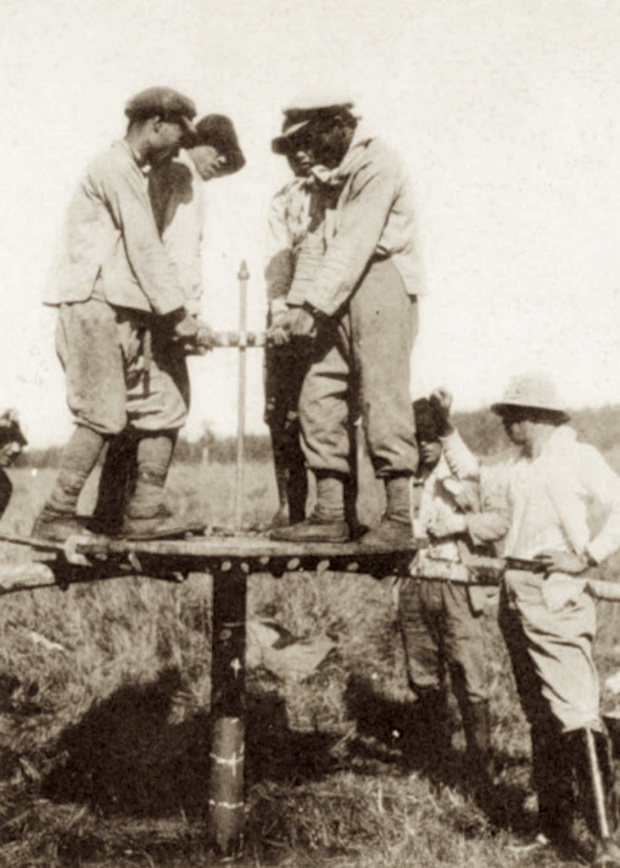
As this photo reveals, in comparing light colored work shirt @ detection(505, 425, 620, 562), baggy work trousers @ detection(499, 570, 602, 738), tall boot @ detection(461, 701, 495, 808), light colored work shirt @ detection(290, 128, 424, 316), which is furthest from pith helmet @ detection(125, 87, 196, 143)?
tall boot @ detection(461, 701, 495, 808)

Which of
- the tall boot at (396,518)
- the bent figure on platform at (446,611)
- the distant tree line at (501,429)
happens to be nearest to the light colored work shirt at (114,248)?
the tall boot at (396,518)

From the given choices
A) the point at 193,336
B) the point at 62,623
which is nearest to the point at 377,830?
the point at 193,336

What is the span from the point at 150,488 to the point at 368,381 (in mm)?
1308

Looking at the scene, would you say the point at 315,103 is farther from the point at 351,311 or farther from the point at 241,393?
the point at 241,393

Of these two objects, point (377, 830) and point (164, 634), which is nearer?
point (377, 830)

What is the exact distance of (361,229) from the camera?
16.9 feet

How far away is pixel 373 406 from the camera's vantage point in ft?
17.0

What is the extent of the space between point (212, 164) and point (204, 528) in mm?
2076

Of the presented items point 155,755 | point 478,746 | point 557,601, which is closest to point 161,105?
point 557,601

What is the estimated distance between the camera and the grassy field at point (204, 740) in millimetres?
6555

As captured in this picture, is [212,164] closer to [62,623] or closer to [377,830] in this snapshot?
[377,830]

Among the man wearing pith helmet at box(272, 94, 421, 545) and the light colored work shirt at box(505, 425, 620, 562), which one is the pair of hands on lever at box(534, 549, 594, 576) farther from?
the man wearing pith helmet at box(272, 94, 421, 545)

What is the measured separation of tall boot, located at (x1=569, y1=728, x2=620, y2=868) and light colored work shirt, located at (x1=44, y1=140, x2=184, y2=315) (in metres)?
3.21

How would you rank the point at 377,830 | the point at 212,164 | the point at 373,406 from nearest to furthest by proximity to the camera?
the point at 373,406 < the point at 212,164 < the point at 377,830
